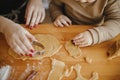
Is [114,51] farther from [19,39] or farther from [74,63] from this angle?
[19,39]

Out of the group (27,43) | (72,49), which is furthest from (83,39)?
(27,43)

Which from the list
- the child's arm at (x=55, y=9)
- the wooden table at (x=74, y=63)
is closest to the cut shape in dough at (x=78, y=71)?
the wooden table at (x=74, y=63)

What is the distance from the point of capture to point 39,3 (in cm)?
90

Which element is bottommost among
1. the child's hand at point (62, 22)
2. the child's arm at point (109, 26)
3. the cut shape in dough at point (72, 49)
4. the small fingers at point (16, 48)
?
the small fingers at point (16, 48)

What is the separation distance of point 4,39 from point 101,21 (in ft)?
1.28

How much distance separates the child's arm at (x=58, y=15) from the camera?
2.79 feet

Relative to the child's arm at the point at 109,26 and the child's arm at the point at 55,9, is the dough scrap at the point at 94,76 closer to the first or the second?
the child's arm at the point at 109,26

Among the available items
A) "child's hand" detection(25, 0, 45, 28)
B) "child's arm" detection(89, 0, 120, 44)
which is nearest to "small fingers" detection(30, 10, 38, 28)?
"child's hand" detection(25, 0, 45, 28)

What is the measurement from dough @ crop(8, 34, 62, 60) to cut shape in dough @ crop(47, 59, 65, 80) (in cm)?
4

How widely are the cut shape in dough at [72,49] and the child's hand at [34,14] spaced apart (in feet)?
0.50

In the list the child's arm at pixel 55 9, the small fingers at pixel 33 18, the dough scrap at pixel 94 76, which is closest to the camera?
the dough scrap at pixel 94 76

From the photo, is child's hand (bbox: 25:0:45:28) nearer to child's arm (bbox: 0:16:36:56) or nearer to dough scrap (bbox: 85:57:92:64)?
child's arm (bbox: 0:16:36:56)

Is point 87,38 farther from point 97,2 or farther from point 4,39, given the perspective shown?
point 4,39

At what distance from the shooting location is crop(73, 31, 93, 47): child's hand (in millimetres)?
763
